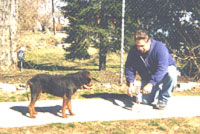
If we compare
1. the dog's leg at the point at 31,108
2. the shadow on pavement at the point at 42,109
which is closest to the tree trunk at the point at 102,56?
the shadow on pavement at the point at 42,109

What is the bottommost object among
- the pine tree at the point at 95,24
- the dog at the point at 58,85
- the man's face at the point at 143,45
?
the dog at the point at 58,85

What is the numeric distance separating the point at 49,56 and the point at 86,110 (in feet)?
34.7

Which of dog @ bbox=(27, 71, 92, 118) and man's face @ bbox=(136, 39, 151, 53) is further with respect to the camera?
man's face @ bbox=(136, 39, 151, 53)

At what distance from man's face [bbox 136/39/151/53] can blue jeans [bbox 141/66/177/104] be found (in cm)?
61

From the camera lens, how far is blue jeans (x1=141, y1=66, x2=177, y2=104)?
4152 mm

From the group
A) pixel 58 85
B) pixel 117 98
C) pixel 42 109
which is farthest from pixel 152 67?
pixel 42 109

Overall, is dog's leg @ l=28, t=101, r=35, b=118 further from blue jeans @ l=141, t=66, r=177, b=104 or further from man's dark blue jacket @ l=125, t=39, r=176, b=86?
blue jeans @ l=141, t=66, r=177, b=104

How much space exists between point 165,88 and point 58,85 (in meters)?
1.98

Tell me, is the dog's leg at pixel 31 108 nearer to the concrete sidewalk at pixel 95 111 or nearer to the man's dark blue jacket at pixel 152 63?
the concrete sidewalk at pixel 95 111

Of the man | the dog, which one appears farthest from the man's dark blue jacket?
the dog

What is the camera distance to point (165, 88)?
428 centimetres

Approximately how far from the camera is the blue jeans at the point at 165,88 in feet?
13.6

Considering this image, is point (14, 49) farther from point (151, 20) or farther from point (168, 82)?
point (168, 82)

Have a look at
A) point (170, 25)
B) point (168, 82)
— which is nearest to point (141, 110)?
point (168, 82)
